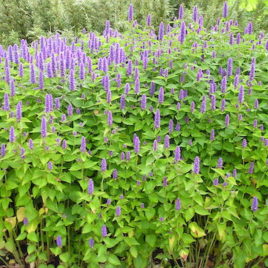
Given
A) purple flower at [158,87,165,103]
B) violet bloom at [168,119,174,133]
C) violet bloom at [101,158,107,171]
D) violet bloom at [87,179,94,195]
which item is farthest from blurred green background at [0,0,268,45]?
violet bloom at [87,179,94,195]

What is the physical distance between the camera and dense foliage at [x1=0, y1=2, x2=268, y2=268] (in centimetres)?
284

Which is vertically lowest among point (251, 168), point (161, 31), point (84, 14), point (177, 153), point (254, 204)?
point (254, 204)

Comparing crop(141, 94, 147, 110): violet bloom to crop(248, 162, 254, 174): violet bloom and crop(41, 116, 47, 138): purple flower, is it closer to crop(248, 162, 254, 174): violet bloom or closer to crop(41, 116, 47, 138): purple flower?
crop(41, 116, 47, 138): purple flower

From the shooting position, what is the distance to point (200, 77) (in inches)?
129

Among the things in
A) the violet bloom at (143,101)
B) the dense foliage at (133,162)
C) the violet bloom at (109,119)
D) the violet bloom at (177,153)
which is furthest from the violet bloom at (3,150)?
the violet bloom at (177,153)

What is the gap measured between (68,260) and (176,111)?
1.56 meters

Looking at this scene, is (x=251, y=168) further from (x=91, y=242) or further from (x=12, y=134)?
(x=12, y=134)

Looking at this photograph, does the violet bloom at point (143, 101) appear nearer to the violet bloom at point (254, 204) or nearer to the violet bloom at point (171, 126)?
the violet bloom at point (171, 126)

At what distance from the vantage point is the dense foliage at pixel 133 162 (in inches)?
112

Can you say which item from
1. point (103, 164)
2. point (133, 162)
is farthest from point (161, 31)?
point (103, 164)

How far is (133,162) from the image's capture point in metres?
2.98

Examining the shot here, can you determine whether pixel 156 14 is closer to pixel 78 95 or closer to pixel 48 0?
pixel 48 0

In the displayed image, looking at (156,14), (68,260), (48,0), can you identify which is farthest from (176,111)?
(48,0)

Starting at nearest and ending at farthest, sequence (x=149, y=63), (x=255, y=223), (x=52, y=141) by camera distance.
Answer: (x=52, y=141) < (x=255, y=223) < (x=149, y=63)
